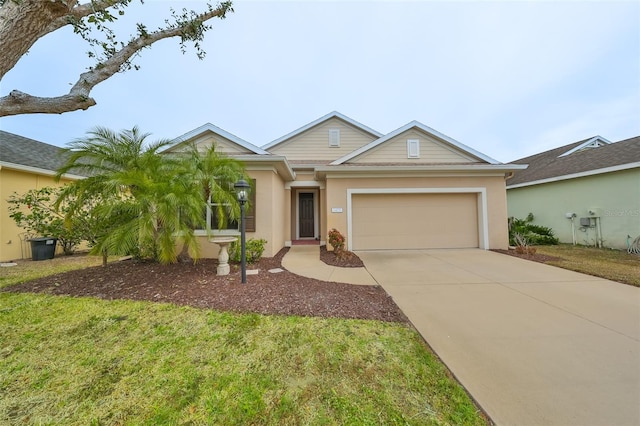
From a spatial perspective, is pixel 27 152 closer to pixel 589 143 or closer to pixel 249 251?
pixel 249 251

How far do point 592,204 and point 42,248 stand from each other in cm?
2065

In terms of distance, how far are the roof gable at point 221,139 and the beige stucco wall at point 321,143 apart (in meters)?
3.57

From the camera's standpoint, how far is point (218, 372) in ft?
7.30

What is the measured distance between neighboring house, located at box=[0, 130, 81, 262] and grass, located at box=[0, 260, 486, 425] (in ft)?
23.6

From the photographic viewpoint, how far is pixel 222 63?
31.5ft

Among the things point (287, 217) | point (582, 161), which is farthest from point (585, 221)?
point (287, 217)

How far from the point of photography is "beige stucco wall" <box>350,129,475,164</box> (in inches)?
371

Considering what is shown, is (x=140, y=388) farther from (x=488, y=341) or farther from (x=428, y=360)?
(x=488, y=341)

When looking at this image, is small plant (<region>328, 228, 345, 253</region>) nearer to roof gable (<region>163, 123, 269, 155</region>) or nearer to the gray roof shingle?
roof gable (<region>163, 123, 269, 155</region>)

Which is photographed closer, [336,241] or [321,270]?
[321,270]

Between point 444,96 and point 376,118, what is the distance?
4.81 meters

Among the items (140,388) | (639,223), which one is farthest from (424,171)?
(140,388)

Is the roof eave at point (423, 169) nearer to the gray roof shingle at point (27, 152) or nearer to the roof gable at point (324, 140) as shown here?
the roof gable at point (324, 140)

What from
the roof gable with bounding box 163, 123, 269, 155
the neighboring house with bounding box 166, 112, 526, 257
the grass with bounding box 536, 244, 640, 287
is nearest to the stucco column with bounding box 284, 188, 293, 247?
the neighboring house with bounding box 166, 112, 526, 257
